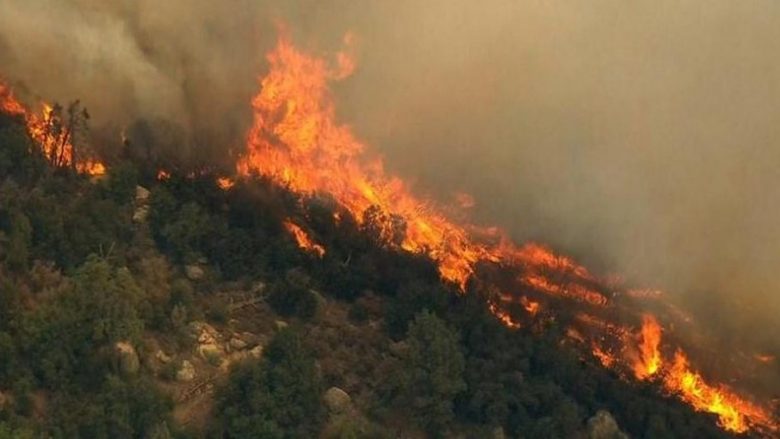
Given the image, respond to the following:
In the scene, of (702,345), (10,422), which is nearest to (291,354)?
(10,422)

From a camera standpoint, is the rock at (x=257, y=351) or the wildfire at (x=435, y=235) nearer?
the rock at (x=257, y=351)

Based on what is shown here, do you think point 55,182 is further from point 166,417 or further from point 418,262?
point 418,262

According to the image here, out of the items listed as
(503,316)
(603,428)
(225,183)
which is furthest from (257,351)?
(603,428)

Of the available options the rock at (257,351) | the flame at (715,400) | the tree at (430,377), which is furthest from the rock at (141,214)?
the flame at (715,400)

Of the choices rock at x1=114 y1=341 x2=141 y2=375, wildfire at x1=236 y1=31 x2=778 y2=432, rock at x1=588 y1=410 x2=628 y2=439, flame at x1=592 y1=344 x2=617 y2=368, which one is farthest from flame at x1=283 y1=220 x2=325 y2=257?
flame at x1=592 y1=344 x2=617 y2=368

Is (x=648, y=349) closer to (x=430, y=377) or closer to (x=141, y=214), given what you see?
(x=430, y=377)

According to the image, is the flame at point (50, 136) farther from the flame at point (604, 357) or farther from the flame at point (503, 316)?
the flame at point (604, 357)
